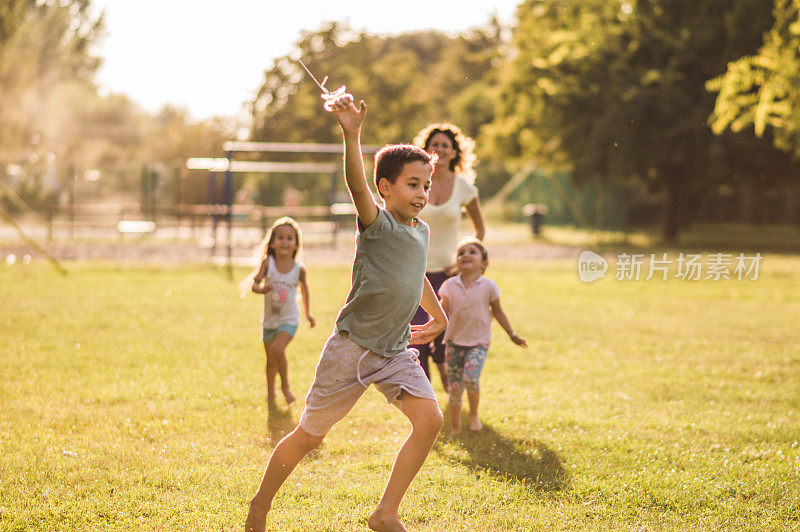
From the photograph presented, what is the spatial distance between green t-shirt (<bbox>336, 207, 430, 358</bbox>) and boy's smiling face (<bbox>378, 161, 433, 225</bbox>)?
67 millimetres

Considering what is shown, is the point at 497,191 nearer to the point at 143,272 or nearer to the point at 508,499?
the point at 143,272

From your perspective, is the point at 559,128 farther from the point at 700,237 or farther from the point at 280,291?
the point at 280,291

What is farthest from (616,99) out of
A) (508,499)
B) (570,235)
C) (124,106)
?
(124,106)

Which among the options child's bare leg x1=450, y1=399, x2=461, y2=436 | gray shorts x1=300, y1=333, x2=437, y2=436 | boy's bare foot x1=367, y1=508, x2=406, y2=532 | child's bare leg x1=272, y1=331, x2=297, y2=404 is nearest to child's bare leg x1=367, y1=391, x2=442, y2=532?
boy's bare foot x1=367, y1=508, x2=406, y2=532

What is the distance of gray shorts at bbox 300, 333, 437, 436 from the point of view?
3938 mm

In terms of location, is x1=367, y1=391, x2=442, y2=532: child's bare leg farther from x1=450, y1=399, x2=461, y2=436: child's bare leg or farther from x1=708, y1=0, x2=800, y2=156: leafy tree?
x1=708, y1=0, x2=800, y2=156: leafy tree

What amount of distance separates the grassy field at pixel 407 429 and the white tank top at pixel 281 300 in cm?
67

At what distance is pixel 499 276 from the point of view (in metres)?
17.5

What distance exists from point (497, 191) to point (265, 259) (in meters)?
40.3

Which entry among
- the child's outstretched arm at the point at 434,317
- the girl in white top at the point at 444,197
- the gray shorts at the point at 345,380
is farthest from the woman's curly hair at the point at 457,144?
the gray shorts at the point at 345,380

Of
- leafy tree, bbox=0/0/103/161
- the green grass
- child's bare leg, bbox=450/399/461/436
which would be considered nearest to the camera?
child's bare leg, bbox=450/399/461/436

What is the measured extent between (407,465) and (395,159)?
139cm

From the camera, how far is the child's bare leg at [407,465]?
3.88 metres

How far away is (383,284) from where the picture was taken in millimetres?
3881
